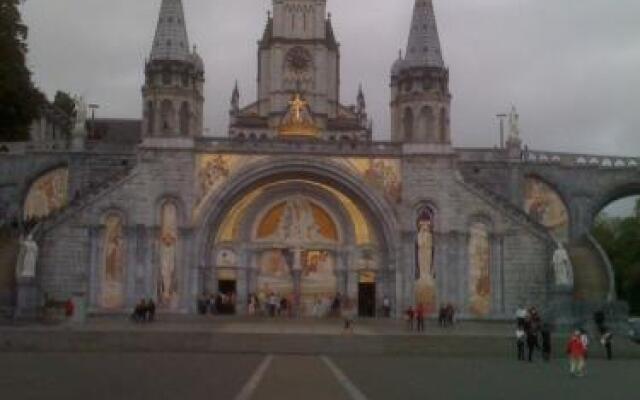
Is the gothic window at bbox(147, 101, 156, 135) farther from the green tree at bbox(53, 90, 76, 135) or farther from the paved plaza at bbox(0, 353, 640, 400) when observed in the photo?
the green tree at bbox(53, 90, 76, 135)

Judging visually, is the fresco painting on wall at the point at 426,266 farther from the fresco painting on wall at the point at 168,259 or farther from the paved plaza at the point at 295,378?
the paved plaza at the point at 295,378

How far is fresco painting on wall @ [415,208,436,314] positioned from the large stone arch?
1064 millimetres

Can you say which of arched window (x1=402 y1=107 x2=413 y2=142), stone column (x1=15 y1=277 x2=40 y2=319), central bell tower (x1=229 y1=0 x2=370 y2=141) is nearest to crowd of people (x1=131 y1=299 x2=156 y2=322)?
stone column (x1=15 y1=277 x2=40 y2=319)

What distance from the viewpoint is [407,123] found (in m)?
47.8

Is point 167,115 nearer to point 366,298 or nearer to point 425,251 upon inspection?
point 366,298

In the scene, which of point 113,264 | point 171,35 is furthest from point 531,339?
point 171,35

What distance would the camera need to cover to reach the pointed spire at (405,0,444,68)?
48.4 metres

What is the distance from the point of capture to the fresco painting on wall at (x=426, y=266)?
45219mm

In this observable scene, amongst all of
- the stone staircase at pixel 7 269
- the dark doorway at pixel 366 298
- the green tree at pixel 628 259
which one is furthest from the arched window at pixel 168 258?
the green tree at pixel 628 259

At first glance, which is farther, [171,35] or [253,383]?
[171,35]

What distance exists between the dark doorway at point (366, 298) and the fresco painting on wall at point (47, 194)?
16332mm

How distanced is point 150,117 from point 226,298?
31.7 feet

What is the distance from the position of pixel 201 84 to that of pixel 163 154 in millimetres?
13068

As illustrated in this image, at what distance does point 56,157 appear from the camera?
50062 millimetres
